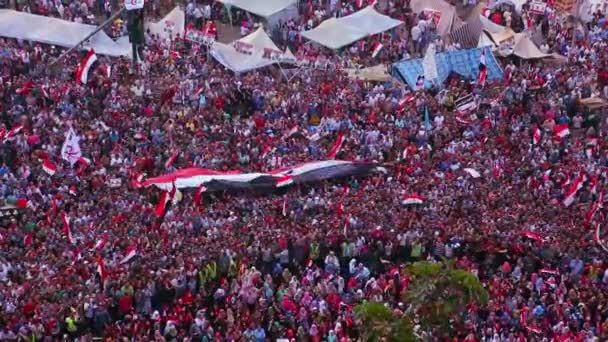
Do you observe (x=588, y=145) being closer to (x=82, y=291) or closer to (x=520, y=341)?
(x=520, y=341)

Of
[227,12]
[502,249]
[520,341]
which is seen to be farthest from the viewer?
[227,12]

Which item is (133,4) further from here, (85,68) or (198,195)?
(198,195)

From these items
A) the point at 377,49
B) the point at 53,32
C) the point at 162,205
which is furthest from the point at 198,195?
the point at 377,49

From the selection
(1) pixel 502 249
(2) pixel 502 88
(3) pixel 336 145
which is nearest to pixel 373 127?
(3) pixel 336 145

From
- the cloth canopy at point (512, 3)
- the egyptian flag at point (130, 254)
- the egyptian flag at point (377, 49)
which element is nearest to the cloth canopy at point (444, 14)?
the cloth canopy at point (512, 3)

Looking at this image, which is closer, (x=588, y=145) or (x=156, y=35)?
(x=588, y=145)

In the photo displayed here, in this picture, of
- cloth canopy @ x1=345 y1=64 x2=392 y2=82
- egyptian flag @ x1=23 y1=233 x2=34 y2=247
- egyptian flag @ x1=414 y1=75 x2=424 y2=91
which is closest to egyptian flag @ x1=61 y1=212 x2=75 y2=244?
egyptian flag @ x1=23 y1=233 x2=34 y2=247

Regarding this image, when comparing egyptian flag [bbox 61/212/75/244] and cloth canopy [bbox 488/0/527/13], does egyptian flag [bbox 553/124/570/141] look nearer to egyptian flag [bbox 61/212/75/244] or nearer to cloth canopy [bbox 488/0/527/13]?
cloth canopy [bbox 488/0/527/13]
